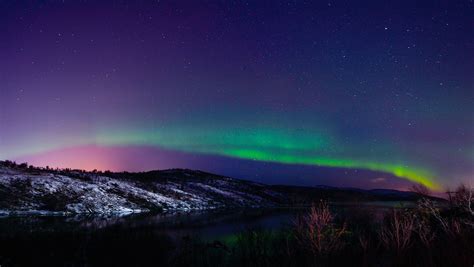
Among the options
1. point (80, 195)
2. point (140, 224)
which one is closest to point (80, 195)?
point (80, 195)

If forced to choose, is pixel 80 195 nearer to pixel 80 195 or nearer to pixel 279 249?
pixel 80 195

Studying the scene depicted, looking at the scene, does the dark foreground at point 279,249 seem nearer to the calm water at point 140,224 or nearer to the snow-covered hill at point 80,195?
the calm water at point 140,224

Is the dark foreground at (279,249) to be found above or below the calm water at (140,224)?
above

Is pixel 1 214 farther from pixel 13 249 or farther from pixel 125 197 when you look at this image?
pixel 125 197

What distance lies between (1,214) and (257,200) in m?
86.7

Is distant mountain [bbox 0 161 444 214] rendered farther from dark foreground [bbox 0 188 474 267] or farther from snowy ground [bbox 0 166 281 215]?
dark foreground [bbox 0 188 474 267]

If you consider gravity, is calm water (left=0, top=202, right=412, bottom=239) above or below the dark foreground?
below

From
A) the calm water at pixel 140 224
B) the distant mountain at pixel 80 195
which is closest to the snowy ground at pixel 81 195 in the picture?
the distant mountain at pixel 80 195

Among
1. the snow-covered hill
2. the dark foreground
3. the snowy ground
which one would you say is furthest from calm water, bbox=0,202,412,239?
the snow-covered hill

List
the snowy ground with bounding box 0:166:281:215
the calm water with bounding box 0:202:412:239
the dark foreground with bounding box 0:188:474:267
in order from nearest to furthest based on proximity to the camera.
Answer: the dark foreground with bounding box 0:188:474:267, the calm water with bounding box 0:202:412:239, the snowy ground with bounding box 0:166:281:215

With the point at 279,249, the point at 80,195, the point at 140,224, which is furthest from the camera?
the point at 80,195

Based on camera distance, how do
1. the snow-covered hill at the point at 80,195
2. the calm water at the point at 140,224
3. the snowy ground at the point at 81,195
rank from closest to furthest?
the calm water at the point at 140,224 → the snowy ground at the point at 81,195 → the snow-covered hill at the point at 80,195

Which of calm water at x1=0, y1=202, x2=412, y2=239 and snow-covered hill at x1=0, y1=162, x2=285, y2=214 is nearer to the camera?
calm water at x1=0, y1=202, x2=412, y2=239

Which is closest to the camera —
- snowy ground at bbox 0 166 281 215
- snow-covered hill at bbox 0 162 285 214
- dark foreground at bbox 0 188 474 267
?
dark foreground at bbox 0 188 474 267
